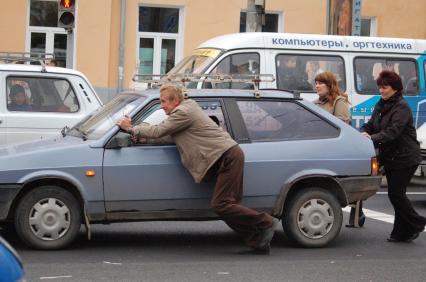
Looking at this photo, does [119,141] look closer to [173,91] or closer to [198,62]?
[173,91]

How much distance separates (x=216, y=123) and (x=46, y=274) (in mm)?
2254

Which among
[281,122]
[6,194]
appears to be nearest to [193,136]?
[281,122]

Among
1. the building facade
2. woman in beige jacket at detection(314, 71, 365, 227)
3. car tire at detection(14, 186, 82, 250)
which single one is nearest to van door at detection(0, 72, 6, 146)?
car tire at detection(14, 186, 82, 250)

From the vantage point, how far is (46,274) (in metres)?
7.30

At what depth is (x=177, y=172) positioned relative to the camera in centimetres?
830

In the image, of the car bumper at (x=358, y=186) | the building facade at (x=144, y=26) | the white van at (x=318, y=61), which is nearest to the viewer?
the car bumper at (x=358, y=186)

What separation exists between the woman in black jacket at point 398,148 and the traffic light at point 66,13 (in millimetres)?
7355

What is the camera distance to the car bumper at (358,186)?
8797 millimetres

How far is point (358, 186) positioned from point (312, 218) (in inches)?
22.5

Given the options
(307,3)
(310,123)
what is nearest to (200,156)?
(310,123)

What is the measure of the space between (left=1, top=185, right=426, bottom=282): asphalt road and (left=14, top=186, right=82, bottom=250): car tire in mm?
121

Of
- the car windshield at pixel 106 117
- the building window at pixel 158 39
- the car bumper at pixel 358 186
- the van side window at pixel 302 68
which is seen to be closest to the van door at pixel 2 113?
the car windshield at pixel 106 117

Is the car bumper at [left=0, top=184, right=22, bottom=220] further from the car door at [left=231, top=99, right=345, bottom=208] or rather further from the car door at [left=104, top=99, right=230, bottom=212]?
the car door at [left=231, top=99, right=345, bottom=208]

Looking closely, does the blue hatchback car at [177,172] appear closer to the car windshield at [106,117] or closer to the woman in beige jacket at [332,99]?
the car windshield at [106,117]
